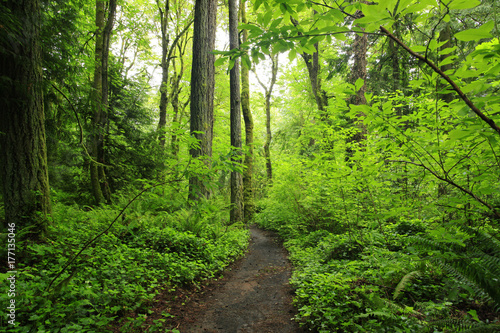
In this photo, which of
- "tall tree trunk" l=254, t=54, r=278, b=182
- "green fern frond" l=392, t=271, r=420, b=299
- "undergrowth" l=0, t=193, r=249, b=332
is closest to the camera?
"undergrowth" l=0, t=193, r=249, b=332

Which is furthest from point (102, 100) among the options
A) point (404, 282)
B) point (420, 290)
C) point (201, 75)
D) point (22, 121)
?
point (420, 290)

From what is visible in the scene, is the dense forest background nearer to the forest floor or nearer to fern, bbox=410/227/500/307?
fern, bbox=410/227/500/307

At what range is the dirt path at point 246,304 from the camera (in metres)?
3.19

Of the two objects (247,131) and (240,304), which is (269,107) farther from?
→ (240,304)

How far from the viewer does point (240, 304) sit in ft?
12.8

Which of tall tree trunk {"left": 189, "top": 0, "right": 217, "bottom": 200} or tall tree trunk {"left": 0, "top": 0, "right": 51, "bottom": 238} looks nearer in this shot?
tall tree trunk {"left": 0, "top": 0, "right": 51, "bottom": 238}

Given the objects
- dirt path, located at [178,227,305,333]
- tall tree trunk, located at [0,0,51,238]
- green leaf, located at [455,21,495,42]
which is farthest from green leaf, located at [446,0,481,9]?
tall tree trunk, located at [0,0,51,238]

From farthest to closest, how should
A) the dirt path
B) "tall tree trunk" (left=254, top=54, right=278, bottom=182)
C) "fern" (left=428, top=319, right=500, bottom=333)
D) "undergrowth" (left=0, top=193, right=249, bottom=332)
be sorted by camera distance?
"tall tree trunk" (left=254, top=54, right=278, bottom=182)
the dirt path
"undergrowth" (left=0, top=193, right=249, bottom=332)
"fern" (left=428, top=319, right=500, bottom=333)

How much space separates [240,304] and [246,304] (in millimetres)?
102

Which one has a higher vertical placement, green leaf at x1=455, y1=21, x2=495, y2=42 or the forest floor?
green leaf at x1=455, y1=21, x2=495, y2=42

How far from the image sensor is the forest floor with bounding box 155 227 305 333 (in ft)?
10.5

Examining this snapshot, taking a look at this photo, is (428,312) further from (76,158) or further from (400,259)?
(76,158)

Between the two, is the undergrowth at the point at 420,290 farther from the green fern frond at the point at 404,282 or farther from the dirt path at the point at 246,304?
the dirt path at the point at 246,304

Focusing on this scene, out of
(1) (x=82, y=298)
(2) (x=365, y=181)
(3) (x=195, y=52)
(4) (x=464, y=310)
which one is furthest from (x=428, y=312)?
(3) (x=195, y=52)
